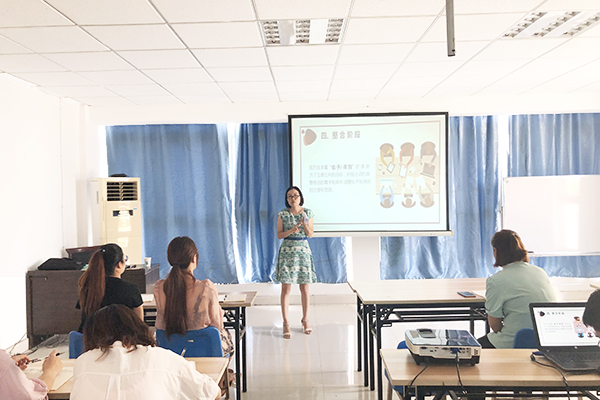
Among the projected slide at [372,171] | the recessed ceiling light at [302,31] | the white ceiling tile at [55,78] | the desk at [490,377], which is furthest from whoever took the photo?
the projected slide at [372,171]

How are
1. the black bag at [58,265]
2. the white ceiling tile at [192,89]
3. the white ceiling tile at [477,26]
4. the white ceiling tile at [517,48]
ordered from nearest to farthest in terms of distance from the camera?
the white ceiling tile at [477,26] → the white ceiling tile at [517,48] → the black bag at [58,265] → the white ceiling tile at [192,89]

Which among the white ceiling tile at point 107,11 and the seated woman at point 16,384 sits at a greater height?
the white ceiling tile at point 107,11

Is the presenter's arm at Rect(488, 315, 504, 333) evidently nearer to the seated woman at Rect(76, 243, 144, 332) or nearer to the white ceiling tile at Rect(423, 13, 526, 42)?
the white ceiling tile at Rect(423, 13, 526, 42)

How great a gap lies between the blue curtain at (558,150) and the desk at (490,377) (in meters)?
4.31

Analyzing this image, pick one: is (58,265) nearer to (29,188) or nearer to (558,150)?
(29,188)

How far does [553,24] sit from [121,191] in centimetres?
444

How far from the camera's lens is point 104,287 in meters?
2.39

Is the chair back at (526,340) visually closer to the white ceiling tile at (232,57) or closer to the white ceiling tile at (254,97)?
the white ceiling tile at (232,57)

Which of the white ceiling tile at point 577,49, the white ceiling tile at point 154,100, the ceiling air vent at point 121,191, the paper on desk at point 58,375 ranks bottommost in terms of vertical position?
the paper on desk at point 58,375

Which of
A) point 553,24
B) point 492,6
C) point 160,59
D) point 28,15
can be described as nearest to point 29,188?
point 160,59

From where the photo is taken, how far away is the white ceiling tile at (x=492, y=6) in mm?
2627

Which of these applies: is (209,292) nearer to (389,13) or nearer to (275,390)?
(275,390)

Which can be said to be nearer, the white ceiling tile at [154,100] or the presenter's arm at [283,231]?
the presenter's arm at [283,231]

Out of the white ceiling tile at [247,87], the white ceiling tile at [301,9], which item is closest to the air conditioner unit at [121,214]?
the white ceiling tile at [247,87]
